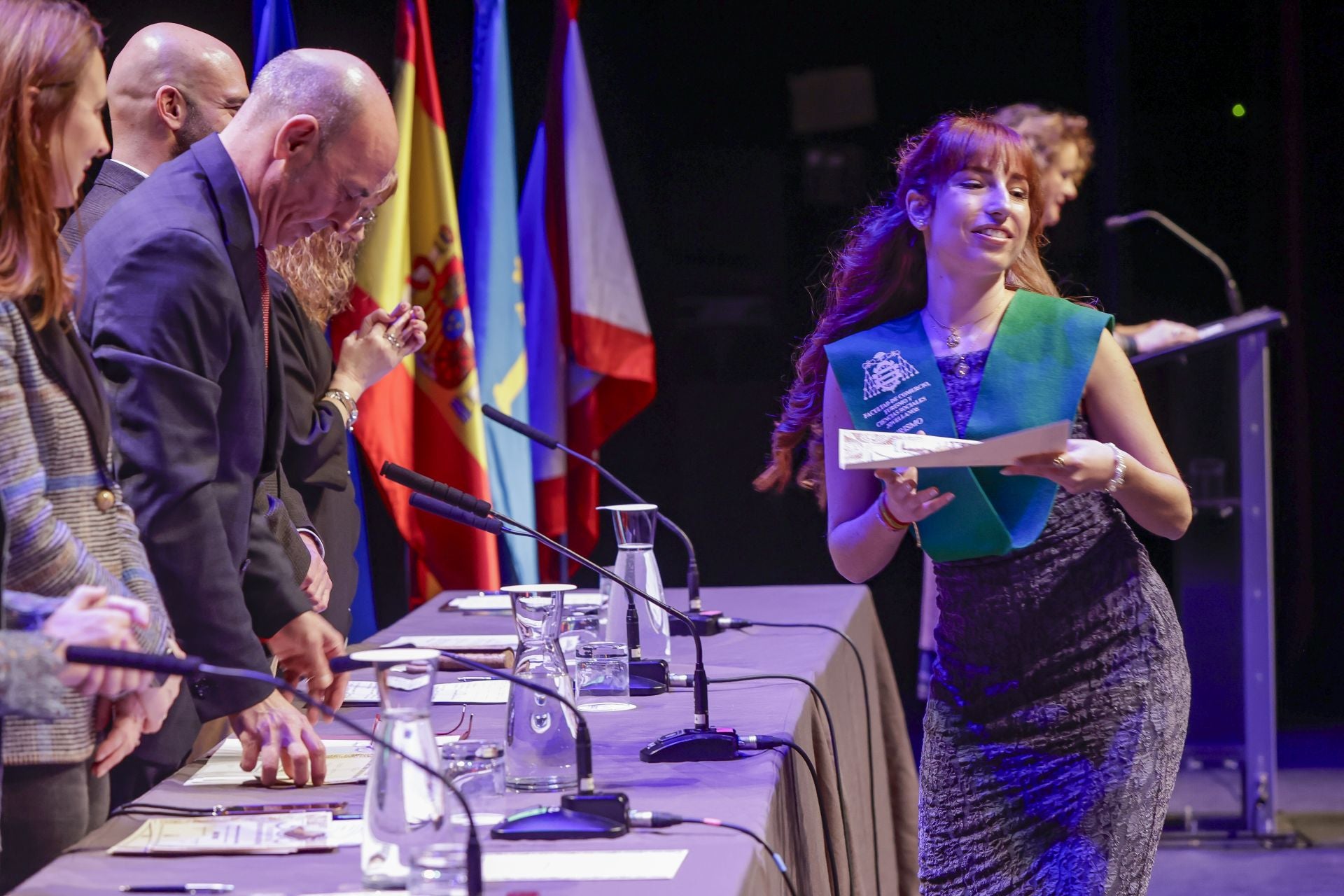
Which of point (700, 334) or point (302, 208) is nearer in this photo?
point (302, 208)

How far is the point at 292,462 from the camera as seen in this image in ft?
8.89

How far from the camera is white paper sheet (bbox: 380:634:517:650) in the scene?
242 cm

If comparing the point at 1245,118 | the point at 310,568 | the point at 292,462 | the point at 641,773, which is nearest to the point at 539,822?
Result: the point at 641,773

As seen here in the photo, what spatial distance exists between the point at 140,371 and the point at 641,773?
763 millimetres

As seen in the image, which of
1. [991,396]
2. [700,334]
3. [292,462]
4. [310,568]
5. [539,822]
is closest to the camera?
[539,822]

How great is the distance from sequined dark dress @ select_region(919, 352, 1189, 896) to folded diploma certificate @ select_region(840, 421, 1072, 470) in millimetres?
257

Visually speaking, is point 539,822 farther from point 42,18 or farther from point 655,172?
point 655,172

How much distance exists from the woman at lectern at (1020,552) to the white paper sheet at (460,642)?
0.68 meters

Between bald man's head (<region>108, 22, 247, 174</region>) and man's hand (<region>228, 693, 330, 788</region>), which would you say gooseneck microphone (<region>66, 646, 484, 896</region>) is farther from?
bald man's head (<region>108, 22, 247, 174</region>)

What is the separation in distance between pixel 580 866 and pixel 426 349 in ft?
9.28

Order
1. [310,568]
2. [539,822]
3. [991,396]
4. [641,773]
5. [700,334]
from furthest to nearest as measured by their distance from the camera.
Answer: [700,334] < [310,568] < [991,396] < [641,773] < [539,822]

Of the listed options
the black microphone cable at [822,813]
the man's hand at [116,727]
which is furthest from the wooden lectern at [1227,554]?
the man's hand at [116,727]

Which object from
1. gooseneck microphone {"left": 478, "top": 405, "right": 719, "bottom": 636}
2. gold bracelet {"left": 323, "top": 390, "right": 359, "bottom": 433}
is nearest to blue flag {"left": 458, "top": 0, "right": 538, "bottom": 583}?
gold bracelet {"left": 323, "top": 390, "right": 359, "bottom": 433}

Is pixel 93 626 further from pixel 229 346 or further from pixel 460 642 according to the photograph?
pixel 460 642
